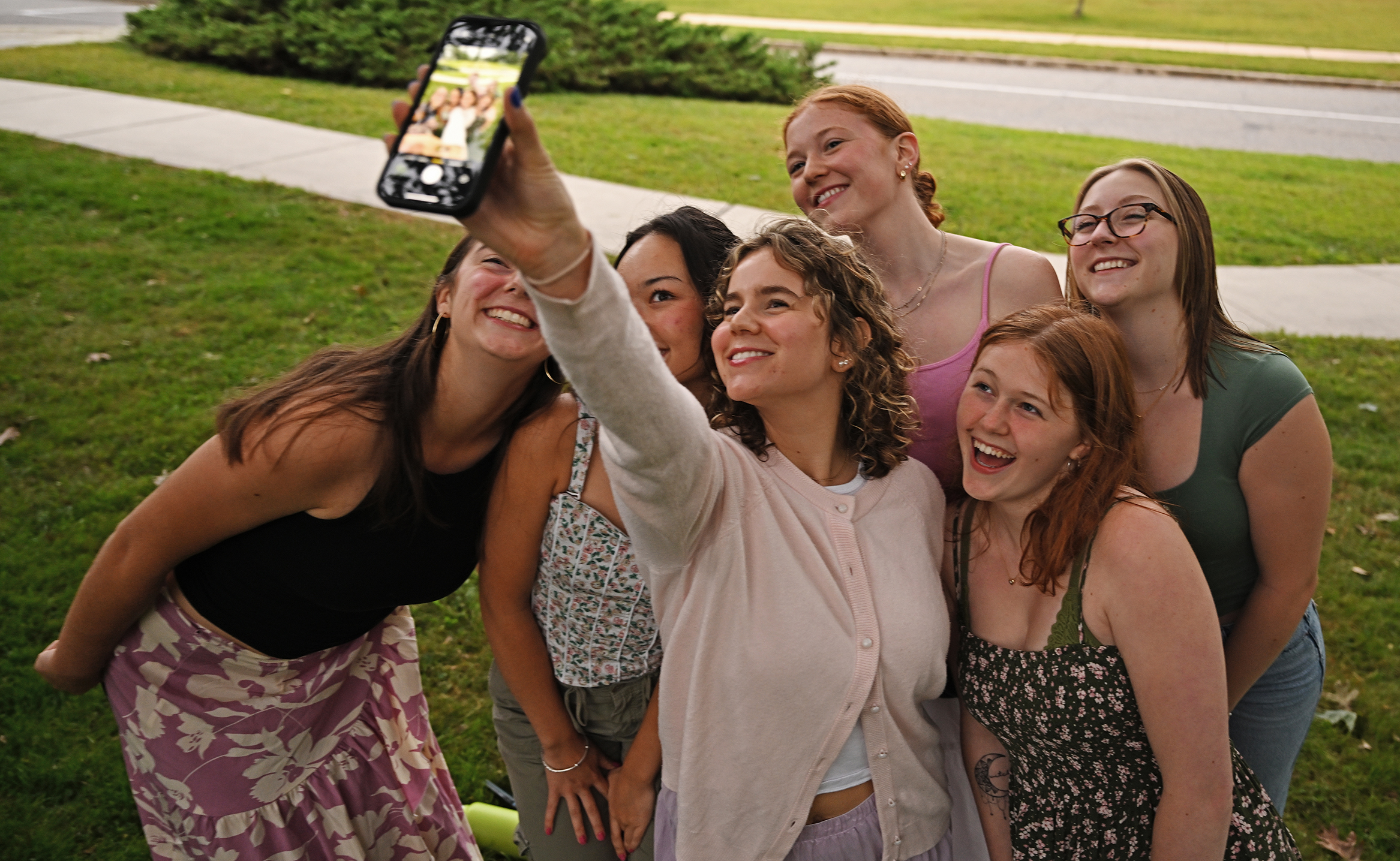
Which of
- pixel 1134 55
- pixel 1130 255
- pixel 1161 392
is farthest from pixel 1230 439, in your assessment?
pixel 1134 55

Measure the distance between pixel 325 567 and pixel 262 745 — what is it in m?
0.60

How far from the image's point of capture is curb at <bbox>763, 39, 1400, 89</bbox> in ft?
60.7

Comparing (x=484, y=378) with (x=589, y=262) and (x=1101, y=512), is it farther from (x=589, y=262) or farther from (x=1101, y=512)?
(x=1101, y=512)

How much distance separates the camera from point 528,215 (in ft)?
4.76

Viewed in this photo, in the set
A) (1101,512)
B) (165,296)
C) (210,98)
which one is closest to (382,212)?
(165,296)

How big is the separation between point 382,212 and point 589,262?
291 inches

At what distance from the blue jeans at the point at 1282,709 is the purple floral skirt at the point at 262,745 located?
2.38 m

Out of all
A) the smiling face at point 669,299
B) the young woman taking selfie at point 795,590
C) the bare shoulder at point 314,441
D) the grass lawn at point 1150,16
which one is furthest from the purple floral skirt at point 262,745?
the grass lawn at point 1150,16

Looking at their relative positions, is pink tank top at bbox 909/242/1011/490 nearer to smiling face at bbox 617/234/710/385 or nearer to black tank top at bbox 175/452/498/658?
smiling face at bbox 617/234/710/385

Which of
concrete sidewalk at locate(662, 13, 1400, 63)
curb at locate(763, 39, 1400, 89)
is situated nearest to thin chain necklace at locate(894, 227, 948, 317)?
curb at locate(763, 39, 1400, 89)

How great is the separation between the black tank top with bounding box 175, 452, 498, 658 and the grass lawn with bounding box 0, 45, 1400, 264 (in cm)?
679

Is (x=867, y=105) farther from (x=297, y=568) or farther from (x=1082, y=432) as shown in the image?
(x=297, y=568)

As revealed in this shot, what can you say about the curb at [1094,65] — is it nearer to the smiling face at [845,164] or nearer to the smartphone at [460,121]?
the smiling face at [845,164]

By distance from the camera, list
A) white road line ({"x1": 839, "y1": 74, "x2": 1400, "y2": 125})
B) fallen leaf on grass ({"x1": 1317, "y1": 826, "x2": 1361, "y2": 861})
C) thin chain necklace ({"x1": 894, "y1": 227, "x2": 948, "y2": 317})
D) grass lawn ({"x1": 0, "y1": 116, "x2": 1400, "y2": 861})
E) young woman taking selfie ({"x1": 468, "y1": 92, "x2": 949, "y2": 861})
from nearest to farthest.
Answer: young woman taking selfie ({"x1": 468, "y1": 92, "x2": 949, "y2": 861}) < thin chain necklace ({"x1": 894, "y1": 227, "x2": 948, "y2": 317}) < fallen leaf on grass ({"x1": 1317, "y1": 826, "x2": 1361, "y2": 861}) < grass lawn ({"x1": 0, "y1": 116, "x2": 1400, "y2": 861}) < white road line ({"x1": 839, "y1": 74, "x2": 1400, "y2": 125})
